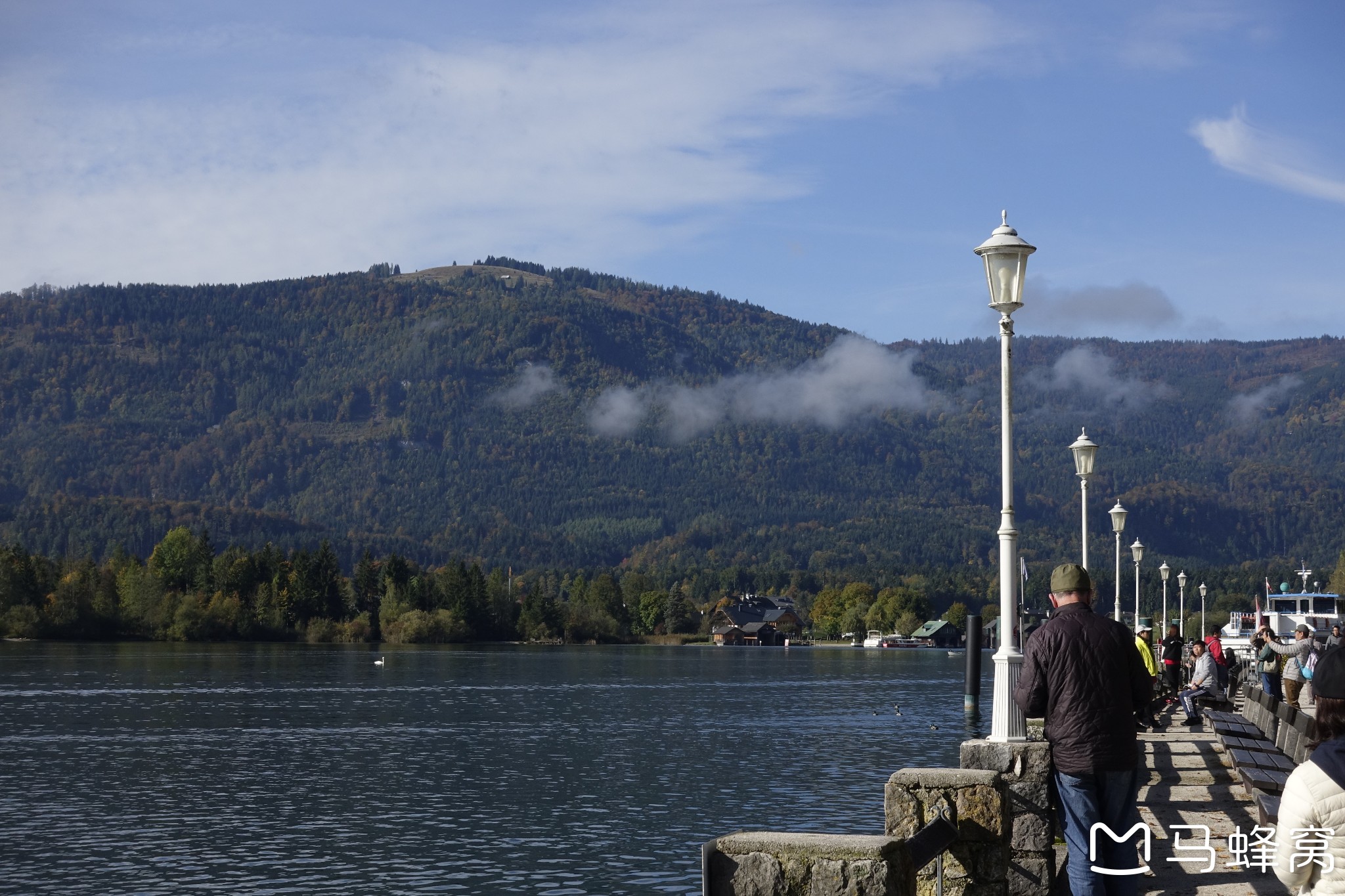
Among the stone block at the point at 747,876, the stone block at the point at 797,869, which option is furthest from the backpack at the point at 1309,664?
the stone block at the point at 747,876

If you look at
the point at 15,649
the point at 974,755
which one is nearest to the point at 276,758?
the point at 974,755

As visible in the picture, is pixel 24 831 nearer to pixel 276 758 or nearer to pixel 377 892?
pixel 377 892

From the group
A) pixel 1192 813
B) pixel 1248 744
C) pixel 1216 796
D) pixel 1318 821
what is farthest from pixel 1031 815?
pixel 1248 744

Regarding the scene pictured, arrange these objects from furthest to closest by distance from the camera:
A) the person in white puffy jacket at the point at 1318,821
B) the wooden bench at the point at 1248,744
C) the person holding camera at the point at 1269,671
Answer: the person holding camera at the point at 1269,671, the wooden bench at the point at 1248,744, the person in white puffy jacket at the point at 1318,821

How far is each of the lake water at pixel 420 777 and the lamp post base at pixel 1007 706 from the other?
13.9 meters

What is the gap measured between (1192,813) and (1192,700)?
44.2 ft

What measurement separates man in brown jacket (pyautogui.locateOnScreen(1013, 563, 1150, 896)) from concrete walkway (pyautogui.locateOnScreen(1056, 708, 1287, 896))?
175cm

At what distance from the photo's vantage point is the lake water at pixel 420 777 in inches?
1104

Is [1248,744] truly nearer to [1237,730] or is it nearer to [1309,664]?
[1237,730]

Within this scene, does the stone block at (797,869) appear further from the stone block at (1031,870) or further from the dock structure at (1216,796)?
the stone block at (1031,870)

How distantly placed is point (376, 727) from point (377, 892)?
35.0m

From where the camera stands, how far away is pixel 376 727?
59.7 metres

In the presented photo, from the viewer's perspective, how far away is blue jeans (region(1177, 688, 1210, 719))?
2920cm

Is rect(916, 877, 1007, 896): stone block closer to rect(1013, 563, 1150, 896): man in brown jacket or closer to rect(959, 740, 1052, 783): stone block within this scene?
rect(1013, 563, 1150, 896): man in brown jacket
